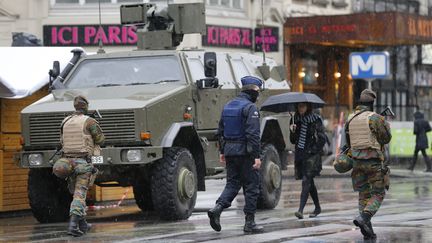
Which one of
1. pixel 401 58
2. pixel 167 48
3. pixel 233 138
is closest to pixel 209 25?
pixel 401 58

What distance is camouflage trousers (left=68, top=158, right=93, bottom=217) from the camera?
1370 centimetres

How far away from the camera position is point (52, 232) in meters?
14.4

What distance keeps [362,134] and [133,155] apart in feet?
12.1

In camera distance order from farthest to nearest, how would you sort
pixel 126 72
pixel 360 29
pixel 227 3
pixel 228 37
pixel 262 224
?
pixel 360 29
pixel 227 3
pixel 228 37
pixel 126 72
pixel 262 224

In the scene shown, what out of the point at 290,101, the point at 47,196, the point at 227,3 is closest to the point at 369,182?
the point at 290,101

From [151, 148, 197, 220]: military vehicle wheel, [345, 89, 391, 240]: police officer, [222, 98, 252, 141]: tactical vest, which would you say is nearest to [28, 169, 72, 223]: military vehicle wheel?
[151, 148, 197, 220]: military vehicle wheel

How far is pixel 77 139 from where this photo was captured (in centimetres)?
1393

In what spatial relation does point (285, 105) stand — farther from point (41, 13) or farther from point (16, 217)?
point (41, 13)

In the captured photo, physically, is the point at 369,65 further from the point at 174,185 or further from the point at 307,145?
the point at 174,185

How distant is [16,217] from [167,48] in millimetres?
3594

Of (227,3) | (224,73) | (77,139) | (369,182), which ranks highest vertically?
(227,3)

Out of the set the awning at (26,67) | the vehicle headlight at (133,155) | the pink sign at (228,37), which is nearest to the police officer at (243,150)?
the vehicle headlight at (133,155)

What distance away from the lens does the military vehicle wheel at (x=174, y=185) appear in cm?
1520

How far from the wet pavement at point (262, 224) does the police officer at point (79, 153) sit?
49 centimetres
